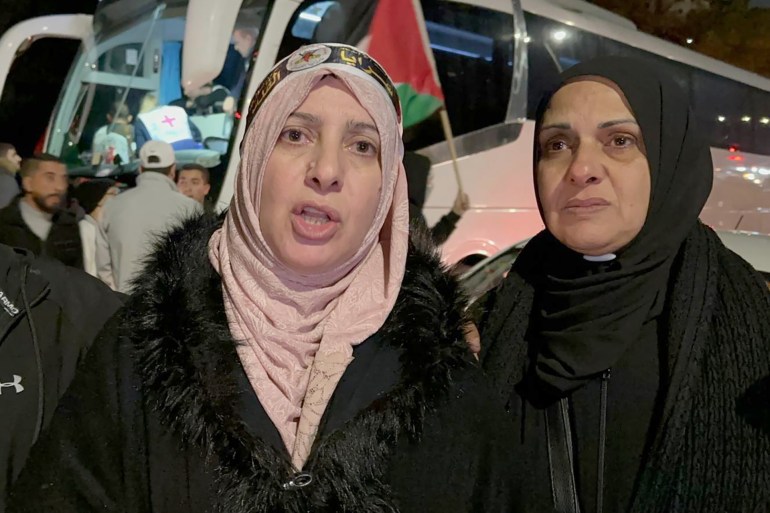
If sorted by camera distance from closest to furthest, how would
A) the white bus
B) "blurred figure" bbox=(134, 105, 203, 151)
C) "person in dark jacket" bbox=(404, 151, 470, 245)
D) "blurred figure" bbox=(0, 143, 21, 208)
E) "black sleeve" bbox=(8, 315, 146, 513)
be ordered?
"black sleeve" bbox=(8, 315, 146, 513)
the white bus
"blurred figure" bbox=(134, 105, 203, 151)
"blurred figure" bbox=(0, 143, 21, 208)
"person in dark jacket" bbox=(404, 151, 470, 245)

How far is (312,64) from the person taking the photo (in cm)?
Result: 152

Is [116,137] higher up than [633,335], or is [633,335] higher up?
[116,137]

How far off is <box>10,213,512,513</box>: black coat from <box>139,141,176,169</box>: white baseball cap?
3231mm

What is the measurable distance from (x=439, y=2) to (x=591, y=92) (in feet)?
13.5

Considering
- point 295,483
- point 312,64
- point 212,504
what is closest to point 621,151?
point 312,64

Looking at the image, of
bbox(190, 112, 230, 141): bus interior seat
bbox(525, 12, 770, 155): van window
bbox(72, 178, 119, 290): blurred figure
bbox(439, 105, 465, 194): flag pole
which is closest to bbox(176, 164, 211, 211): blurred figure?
bbox(190, 112, 230, 141): bus interior seat

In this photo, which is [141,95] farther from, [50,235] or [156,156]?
[50,235]

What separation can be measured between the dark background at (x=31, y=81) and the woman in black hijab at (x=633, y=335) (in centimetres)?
1040

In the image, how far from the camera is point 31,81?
34.2 feet

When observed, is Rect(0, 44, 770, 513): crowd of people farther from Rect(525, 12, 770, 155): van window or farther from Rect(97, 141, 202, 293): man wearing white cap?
Rect(525, 12, 770, 155): van window

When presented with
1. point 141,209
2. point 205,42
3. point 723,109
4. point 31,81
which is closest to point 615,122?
point 205,42

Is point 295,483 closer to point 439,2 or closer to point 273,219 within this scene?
point 273,219

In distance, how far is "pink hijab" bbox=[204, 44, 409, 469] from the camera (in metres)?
1.49

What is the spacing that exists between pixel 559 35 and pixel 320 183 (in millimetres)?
5124
